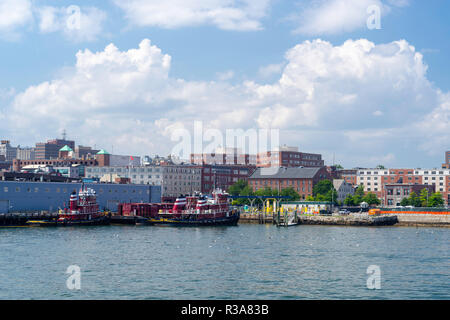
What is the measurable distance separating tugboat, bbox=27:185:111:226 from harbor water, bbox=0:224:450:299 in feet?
93.6

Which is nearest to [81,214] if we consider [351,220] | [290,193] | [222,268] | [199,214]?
[199,214]

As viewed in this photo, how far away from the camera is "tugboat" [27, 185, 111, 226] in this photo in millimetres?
110688

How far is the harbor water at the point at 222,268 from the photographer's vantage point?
41156 millimetres

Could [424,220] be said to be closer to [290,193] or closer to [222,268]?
[290,193]

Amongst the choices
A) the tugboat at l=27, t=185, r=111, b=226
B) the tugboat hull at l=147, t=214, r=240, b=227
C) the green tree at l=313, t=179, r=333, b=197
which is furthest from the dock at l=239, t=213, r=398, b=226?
the green tree at l=313, t=179, r=333, b=197

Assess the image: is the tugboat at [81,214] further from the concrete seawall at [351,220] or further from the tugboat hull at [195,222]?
the concrete seawall at [351,220]

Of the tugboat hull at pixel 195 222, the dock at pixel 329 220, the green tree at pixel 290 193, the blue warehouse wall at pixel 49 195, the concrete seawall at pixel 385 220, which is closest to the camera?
the tugboat hull at pixel 195 222

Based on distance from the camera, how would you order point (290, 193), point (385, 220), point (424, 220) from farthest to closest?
point (290, 193) → point (424, 220) → point (385, 220)

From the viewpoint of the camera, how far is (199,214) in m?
118

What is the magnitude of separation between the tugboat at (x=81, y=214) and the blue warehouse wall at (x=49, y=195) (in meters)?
8.37

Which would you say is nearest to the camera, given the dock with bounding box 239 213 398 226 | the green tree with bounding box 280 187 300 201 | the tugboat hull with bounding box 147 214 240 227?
the tugboat hull with bounding box 147 214 240 227

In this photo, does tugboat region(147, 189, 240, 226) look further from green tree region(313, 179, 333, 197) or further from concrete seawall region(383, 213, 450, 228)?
green tree region(313, 179, 333, 197)

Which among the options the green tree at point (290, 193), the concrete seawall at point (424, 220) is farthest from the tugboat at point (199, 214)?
the green tree at point (290, 193)

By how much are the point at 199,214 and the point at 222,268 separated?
217 ft
